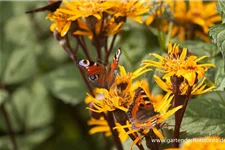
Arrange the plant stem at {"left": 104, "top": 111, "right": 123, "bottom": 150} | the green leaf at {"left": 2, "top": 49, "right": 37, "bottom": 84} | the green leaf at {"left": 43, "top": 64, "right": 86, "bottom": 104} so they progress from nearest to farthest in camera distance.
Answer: the plant stem at {"left": 104, "top": 111, "right": 123, "bottom": 150} → the green leaf at {"left": 43, "top": 64, "right": 86, "bottom": 104} → the green leaf at {"left": 2, "top": 49, "right": 37, "bottom": 84}

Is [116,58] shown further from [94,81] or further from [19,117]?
[19,117]

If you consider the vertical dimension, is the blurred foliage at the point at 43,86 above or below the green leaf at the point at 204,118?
below

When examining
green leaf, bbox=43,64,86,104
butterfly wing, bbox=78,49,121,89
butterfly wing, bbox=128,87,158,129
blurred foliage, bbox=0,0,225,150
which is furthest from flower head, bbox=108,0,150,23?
green leaf, bbox=43,64,86,104

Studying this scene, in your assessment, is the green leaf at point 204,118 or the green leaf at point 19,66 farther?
the green leaf at point 19,66

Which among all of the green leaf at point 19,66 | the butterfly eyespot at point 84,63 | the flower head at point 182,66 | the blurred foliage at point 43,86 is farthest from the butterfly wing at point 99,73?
the green leaf at point 19,66

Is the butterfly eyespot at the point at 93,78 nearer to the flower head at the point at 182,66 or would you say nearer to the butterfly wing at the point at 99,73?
the butterfly wing at the point at 99,73

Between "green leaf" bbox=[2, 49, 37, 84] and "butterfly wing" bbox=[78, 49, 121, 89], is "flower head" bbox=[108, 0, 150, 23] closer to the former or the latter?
"butterfly wing" bbox=[78, 49, 121, 89]
